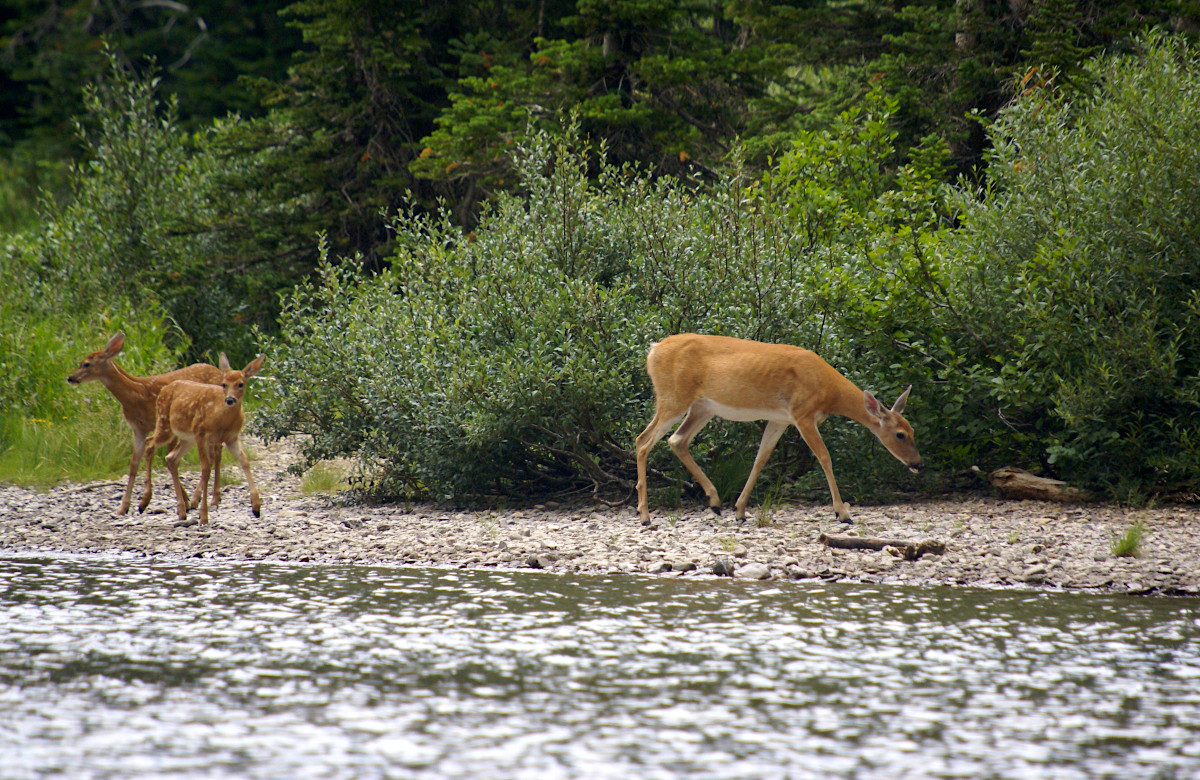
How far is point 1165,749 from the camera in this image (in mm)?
4340

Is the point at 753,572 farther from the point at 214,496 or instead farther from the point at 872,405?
the point at 214,496

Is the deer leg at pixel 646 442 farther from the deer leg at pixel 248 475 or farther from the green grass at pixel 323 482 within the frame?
the green grass at pixel 323 482

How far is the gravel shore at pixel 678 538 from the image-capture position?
7.67 meters

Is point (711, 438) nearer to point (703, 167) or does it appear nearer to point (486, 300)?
point (486, 300)

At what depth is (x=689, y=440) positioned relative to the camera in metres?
9.81

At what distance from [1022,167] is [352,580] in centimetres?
648

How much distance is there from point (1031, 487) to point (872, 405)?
5.34 feet

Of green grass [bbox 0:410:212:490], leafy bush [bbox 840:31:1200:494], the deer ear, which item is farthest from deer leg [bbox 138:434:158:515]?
leafy bush [bbox 840:31:1200:494]

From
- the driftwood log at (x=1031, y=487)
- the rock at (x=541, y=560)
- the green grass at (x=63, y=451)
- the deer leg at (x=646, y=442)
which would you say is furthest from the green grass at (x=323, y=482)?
the driftwood log at (x=1031, y=487)

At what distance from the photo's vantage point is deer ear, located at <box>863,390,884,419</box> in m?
9.24

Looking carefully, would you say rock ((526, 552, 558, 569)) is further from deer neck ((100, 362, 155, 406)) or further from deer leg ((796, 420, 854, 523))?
deer neck ((100, 362, 155, 406))

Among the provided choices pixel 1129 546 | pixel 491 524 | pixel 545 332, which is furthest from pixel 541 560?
pixel 1129 546

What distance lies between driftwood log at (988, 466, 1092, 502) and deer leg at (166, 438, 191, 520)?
6.65 meters

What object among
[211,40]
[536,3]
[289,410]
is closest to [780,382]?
[289,410]
